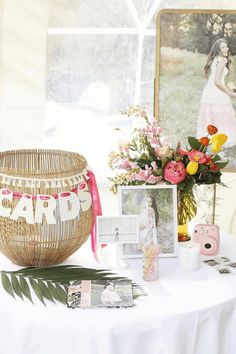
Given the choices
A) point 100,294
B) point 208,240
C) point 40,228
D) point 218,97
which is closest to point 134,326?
point 100,294

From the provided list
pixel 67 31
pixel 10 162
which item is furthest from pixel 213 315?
pixel 67 31

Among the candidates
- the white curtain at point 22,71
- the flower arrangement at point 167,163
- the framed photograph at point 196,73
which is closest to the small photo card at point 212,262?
the flower arrangement at point 167,163

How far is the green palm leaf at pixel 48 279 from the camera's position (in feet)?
5.28

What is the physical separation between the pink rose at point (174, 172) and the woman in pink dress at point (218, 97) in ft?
3.46

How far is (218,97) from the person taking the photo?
9.45ft

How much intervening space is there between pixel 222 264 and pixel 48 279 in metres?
0.60

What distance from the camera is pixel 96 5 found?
2.80m

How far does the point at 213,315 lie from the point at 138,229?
0.39 m

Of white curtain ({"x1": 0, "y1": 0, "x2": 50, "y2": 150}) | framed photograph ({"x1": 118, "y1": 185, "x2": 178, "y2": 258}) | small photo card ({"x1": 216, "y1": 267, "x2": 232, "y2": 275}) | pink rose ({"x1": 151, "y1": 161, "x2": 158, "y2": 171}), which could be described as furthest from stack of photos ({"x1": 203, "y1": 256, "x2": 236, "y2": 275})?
white curtain ({"x1": 0, "y1": 0, "x2": 50, "y2": 150})

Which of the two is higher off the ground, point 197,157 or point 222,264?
point 197,157

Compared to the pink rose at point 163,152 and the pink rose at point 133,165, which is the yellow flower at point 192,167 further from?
the pink rose at point 133,165

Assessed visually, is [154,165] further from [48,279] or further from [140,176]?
[48,279]

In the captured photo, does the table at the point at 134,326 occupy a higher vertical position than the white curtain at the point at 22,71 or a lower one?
lower

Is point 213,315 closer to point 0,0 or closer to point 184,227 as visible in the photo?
point 184,227
